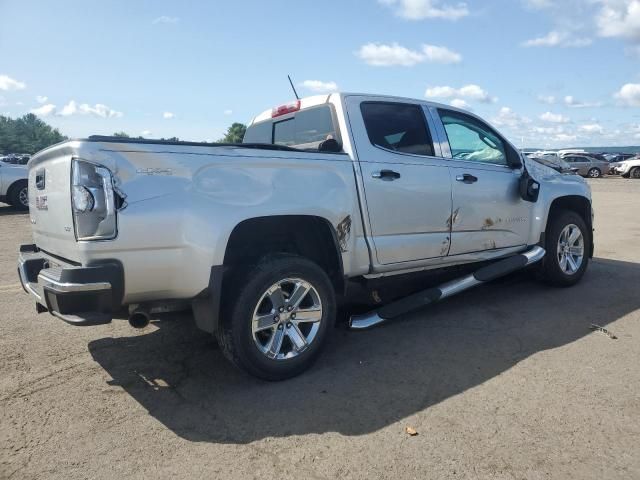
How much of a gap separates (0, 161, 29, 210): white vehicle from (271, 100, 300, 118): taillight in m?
11.9

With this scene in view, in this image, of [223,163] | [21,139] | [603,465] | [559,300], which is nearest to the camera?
[603,465]

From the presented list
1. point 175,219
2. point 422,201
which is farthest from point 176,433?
point 422,201

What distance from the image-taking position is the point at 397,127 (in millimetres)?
4422

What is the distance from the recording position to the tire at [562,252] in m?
5.61

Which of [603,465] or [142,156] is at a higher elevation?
[142,156]

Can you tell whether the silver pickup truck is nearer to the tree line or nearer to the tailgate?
the tailgate

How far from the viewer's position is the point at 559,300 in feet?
17.6

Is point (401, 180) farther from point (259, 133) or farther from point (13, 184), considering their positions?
point (13, 184)

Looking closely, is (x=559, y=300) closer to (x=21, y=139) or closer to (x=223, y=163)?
(x=223, y=163)

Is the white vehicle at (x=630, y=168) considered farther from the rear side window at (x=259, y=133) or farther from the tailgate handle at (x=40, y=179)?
the tailgate handle at (x=40, y=179)

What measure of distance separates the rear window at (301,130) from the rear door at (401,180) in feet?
0.78

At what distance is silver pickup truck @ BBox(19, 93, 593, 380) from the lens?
2.91 meters

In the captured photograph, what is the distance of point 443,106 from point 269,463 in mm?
3589

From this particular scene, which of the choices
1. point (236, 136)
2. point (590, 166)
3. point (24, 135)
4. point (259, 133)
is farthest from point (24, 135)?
point (259, 133)
